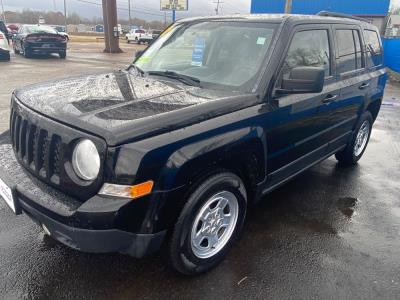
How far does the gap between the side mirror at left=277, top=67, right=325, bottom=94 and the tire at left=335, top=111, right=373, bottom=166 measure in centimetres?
222

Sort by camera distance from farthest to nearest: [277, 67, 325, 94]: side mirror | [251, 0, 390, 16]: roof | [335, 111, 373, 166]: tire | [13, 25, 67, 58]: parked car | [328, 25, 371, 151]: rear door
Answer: [251, 0, 390, 16]: roof, [13, 25, 67, 58]: parked car, [335, 111, 373, 166]: tire, [328, 25, 371, 151]: rear door, [277, 67, 325, 94]: side mirror

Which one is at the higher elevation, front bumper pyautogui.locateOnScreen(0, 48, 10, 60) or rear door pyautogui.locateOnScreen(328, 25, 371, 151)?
rear door pyautogui.locateOnScreen(328, 25, 371, 151)

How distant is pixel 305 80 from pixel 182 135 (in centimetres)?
114

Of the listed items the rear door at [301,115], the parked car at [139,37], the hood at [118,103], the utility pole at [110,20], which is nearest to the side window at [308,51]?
the rear door at [301,115]

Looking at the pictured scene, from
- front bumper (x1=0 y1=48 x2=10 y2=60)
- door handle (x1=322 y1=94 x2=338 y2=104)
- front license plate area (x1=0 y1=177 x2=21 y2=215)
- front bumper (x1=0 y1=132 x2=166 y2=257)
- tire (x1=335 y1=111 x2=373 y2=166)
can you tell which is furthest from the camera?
front bumper (x1=0 y1=48 x2=10 y2=60)

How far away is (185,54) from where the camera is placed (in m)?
3.49

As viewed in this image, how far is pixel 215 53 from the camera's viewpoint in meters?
3.25

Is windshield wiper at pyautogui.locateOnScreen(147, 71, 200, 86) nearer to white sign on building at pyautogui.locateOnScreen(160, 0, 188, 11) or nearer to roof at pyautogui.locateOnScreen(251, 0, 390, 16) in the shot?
white sign on building at pyautogui.locateOnScreen(160, 0, 188, 11)

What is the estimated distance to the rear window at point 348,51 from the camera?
3.82 meters

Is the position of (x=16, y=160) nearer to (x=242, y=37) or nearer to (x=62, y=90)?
(x=62, y=90)

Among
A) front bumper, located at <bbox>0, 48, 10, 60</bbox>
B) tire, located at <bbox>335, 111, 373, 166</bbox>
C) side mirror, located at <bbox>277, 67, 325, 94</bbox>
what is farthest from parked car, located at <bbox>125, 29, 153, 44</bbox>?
side mirror, located at <bbox>277, 67, 325, 94</bbox>

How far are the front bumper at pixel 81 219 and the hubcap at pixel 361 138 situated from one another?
12.0 ft

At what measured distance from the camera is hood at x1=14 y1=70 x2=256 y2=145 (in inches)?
83.9

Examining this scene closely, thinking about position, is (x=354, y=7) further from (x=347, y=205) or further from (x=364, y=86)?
(x=347, y=205)
